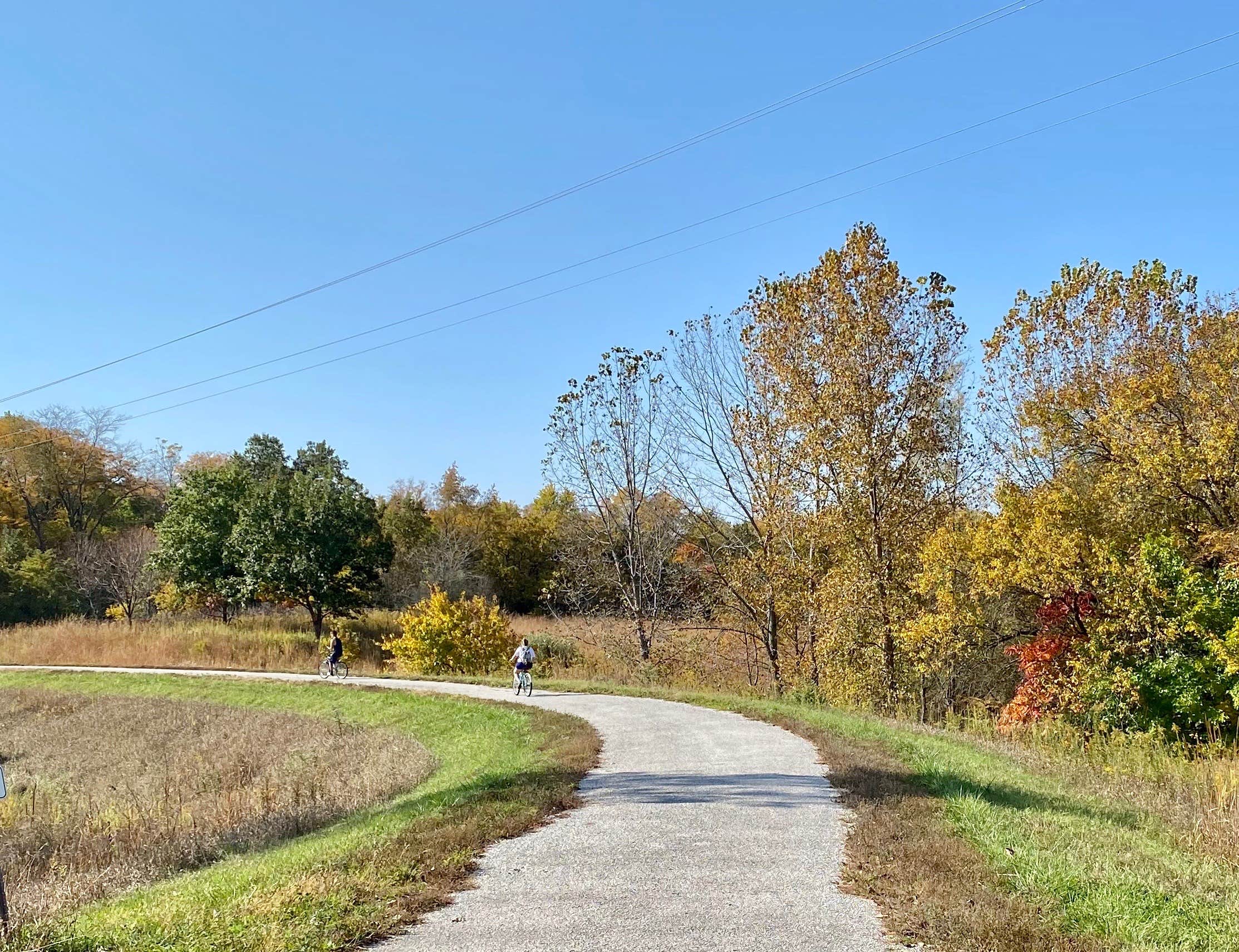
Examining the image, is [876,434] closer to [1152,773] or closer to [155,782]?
[1152,773]

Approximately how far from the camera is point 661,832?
26.3ft

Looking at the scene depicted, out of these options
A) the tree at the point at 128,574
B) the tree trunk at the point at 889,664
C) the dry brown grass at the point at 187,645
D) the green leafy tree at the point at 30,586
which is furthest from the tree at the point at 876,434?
the green leafy tree at the point at 30,586

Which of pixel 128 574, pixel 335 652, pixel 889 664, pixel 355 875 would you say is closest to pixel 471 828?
pixel 355 875

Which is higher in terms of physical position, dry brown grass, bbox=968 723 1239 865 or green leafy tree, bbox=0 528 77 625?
green leafy tree, bbox=0 528 77 625

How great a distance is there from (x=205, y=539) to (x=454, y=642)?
60.3 feet

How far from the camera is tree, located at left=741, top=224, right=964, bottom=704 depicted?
23.3m

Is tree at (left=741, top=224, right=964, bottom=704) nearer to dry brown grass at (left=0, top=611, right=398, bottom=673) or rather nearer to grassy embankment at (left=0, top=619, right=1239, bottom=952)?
grassy embankment at (left=0, top=619, right=1239, bottom=952)

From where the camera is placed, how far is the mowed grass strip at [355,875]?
210 inches

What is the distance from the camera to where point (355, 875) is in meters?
6.51

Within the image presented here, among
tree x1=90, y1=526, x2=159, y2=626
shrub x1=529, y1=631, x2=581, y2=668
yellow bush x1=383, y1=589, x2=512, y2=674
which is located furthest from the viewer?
tree x1=90, y1=526, x2=159, y2=626

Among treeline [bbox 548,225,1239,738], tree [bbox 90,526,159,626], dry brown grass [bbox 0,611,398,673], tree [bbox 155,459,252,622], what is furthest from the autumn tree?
tree [bbox 90,526,159,626]

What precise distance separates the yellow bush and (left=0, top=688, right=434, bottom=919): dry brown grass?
6927mm

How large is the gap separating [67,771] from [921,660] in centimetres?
1963

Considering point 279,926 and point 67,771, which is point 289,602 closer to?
point 67,771
